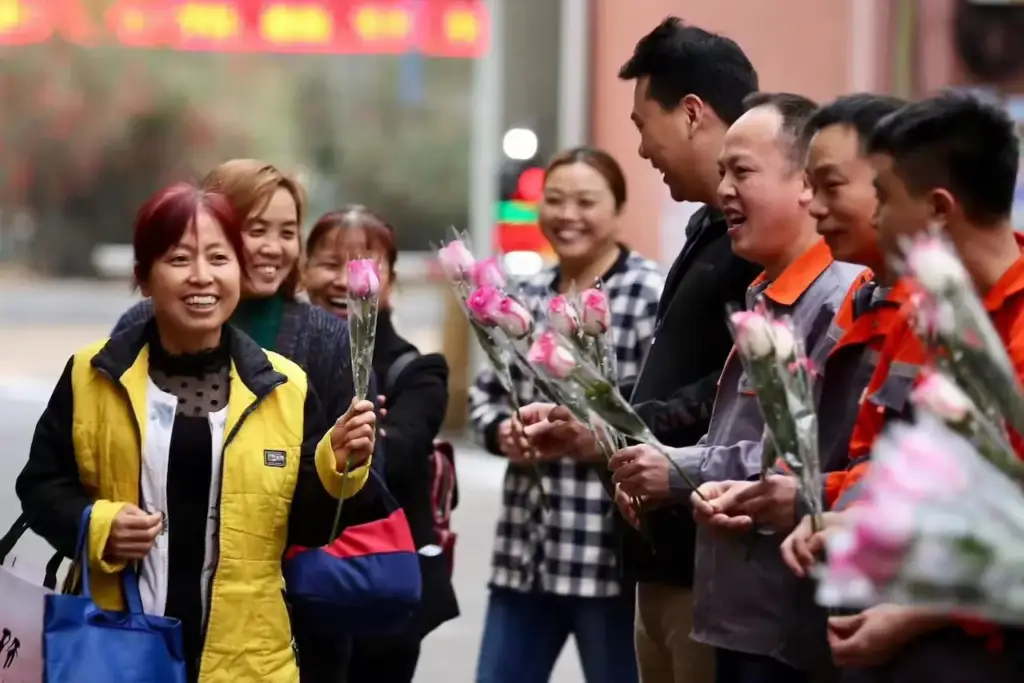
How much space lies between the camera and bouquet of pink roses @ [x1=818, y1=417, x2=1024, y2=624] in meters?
1.69

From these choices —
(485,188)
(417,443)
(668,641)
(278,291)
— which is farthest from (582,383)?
(485,188)

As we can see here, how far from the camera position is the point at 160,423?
3051mm

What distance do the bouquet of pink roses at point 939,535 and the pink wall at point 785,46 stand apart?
5902 mm

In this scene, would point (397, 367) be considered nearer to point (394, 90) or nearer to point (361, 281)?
point (361, 281)

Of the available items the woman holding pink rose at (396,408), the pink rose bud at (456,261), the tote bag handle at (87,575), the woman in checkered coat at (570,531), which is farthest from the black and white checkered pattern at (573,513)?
the tote bag handle at (87,575)

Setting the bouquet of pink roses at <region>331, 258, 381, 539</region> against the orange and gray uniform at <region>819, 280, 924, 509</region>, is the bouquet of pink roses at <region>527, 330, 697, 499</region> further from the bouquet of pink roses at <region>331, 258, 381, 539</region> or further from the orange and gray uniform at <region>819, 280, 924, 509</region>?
the bouquet of pink roses at <region>331, 258, 381, 539</region>

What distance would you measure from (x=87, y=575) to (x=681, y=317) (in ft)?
3.95

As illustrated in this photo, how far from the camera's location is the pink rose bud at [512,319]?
3064 millimetres

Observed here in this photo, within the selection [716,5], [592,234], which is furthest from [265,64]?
[592,234]

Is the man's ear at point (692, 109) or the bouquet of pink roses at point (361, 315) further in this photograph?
the man's ear at point (692, 109)

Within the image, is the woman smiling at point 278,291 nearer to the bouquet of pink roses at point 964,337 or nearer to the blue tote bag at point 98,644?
the blue tote bag at point 98,644

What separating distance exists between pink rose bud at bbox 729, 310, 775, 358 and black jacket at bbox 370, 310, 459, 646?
172 cm

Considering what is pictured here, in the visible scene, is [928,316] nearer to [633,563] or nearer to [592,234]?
[633,563]

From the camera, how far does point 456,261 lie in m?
3.32
